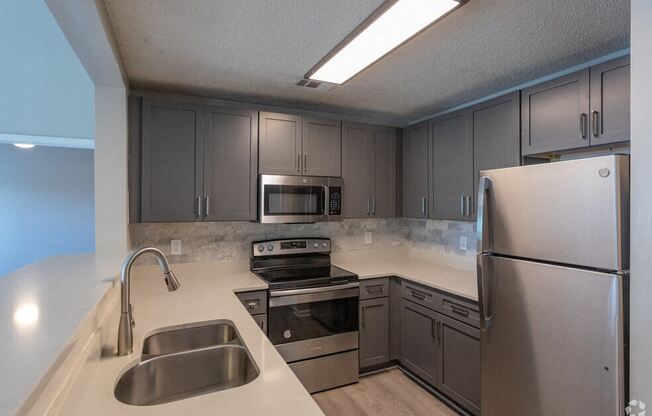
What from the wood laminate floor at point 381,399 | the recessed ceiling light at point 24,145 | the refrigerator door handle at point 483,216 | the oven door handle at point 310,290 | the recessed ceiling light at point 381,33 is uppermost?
the recessed ceiling light at point 24,145

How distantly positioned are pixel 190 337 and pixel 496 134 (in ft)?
7.70

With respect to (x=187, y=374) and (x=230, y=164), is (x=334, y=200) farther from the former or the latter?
(x=187, y=374)

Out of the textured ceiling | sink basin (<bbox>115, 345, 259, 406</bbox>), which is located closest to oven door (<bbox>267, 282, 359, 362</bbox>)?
sink basin (<bbox>115, 345, 259, 406</bbox>)

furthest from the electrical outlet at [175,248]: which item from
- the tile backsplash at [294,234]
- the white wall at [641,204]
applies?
the white wall at [641,204]

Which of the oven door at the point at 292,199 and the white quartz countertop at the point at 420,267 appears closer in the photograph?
the white quartz countertop at the point at 420,267

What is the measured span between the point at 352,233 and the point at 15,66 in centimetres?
299

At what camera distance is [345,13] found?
1.48 m

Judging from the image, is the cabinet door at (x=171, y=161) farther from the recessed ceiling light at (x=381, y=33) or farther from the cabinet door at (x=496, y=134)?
the cabinet door at (x=496, y=134)

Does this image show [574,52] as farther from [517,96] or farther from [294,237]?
[294,237]

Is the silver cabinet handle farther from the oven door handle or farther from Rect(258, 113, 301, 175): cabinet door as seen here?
Rect(258, 113, 301, 175): cabinet door

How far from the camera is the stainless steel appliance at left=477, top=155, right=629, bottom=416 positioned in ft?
4.53

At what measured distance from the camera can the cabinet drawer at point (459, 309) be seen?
2.14m

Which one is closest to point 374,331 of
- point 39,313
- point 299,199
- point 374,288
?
point 374,288

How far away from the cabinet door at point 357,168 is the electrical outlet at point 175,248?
1.45 m
